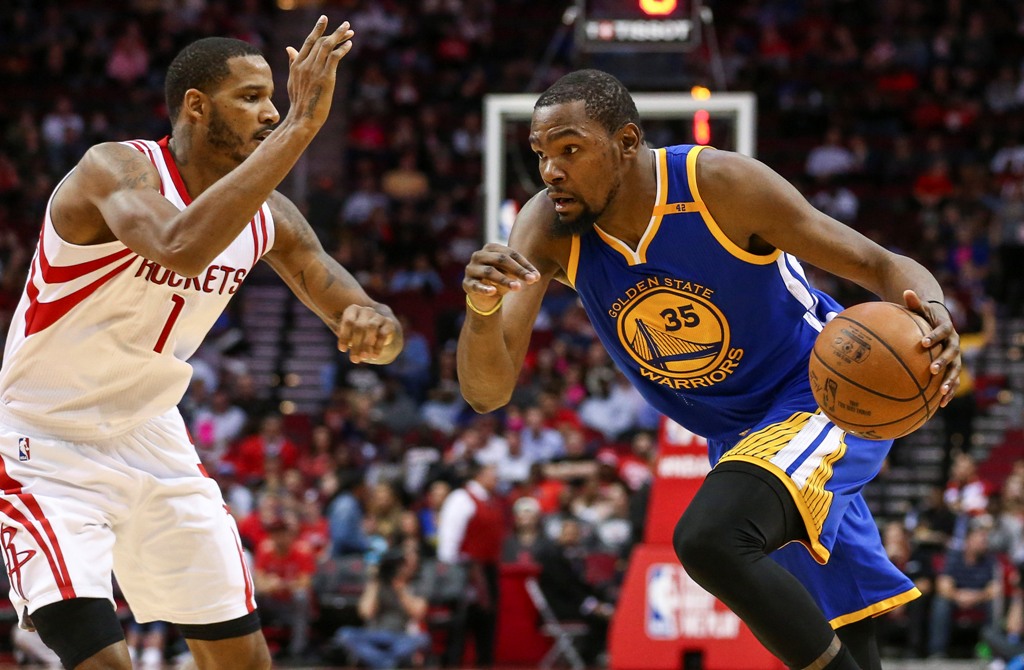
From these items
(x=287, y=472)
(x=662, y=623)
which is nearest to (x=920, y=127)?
(x=287, y=472)

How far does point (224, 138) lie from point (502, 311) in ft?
3.41

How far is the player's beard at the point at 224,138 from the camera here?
437 centimetres

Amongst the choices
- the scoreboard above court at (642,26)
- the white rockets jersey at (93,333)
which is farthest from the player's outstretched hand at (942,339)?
the scoreboard above court at (642,26)

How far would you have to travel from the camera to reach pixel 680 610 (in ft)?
30.4

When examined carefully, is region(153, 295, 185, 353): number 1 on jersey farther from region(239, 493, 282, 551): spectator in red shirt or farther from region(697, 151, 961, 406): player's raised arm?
region(239, 493, 282, 551): spectator in red shirt

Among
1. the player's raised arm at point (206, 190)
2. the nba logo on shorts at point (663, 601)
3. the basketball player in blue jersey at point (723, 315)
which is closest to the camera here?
the player's raised arm at point (206, 190)

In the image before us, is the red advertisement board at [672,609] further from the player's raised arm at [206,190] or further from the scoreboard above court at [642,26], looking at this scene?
the player's raised arm at [206,190]

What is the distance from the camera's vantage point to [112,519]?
4.28 metres

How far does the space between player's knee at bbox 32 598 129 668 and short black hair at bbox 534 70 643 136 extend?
6.61 feet

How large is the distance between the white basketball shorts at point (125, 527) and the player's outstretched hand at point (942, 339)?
221 cm

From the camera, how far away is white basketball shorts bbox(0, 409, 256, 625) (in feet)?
13.3

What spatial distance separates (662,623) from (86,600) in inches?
231

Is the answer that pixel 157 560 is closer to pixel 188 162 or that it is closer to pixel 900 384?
pixel 188 162

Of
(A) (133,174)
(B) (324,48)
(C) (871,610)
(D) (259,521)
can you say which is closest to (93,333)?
(A) (133,174)
